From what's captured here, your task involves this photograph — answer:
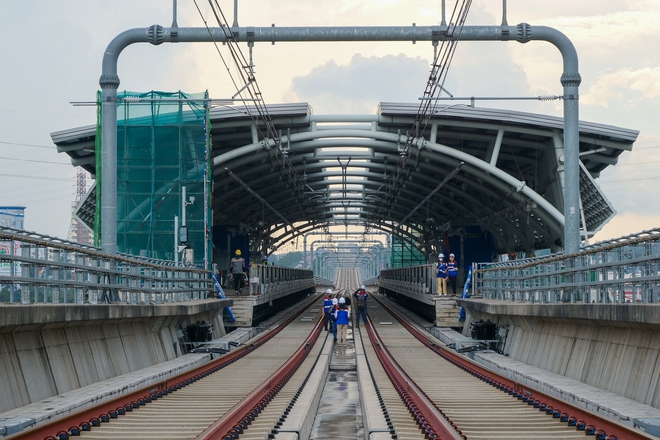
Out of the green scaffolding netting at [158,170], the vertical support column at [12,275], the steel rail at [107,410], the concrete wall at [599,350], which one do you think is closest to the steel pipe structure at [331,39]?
the concrete wall at [599,350]

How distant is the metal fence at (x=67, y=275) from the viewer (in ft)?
37.7

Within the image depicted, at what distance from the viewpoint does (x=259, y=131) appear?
1630 inches

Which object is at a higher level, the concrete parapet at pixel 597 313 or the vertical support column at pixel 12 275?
the vertical support column at pixel 12 275

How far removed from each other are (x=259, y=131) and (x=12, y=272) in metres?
30.3

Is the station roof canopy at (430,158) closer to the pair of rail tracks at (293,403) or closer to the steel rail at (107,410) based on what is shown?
the pair of rail tracks at (293,403)

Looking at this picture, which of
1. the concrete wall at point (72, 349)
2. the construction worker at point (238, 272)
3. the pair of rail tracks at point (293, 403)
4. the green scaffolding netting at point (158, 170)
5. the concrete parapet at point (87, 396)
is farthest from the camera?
the green scaffolding netting at point (158, 170)

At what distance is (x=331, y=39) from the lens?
2202cm

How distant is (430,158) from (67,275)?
31.5m

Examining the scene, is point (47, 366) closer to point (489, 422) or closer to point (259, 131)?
point (489, 422)

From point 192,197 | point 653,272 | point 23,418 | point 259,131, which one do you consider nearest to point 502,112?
point 259,131

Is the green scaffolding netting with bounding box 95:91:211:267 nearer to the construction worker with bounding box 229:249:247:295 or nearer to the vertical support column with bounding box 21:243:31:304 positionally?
the construction worker with bounding box 229:249:247:295

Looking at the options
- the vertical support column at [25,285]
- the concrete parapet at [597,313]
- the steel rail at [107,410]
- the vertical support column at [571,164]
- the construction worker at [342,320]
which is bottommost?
the steel rail at [107,410]

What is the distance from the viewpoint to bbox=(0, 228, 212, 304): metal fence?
1149cm

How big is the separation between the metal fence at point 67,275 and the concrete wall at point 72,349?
0.38 m
